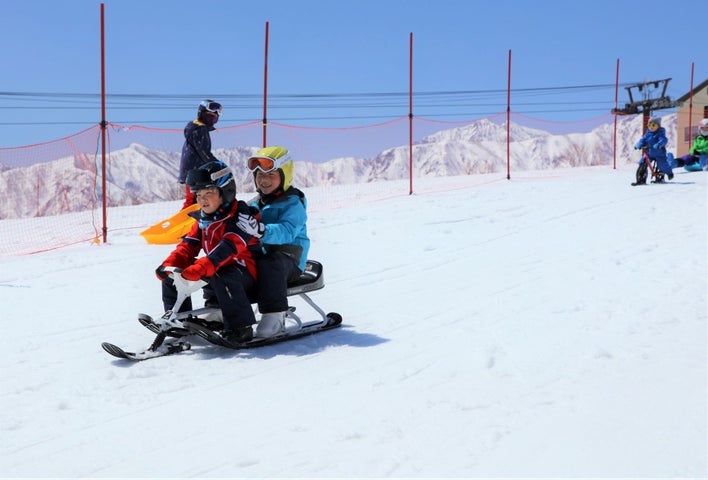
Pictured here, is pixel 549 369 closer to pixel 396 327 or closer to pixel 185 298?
pixel 396 327

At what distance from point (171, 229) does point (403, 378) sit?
6.00 metres

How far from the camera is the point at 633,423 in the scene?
2914mm

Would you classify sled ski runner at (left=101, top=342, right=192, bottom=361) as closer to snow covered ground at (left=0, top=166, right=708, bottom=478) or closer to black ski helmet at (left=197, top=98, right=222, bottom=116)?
snow covered ground at (left=0, top=166, right=708, bottom=478)

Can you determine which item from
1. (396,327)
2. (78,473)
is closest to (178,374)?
(78,473)

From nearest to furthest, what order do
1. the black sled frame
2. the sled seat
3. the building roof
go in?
the black sled frame → the sled seat → the building roof

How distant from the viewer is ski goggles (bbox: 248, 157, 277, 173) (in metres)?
4.60

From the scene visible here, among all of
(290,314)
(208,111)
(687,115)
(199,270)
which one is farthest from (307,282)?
(687,115)

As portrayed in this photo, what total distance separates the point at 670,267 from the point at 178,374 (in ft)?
15.7

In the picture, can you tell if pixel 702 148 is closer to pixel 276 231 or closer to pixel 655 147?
pixel 655 147

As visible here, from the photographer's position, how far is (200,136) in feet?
24.6

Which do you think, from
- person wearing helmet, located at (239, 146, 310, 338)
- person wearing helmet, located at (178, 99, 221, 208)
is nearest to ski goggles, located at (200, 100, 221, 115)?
person wearing helmet, located at (178, 99, 221, 208)

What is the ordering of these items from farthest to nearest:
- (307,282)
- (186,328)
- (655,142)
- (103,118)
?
(655,142)
(103,118)
(307,282)
(186,328)

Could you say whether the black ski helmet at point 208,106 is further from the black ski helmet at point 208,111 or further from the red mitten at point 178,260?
the red mitten at point 178,260

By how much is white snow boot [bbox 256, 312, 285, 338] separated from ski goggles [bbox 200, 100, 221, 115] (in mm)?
3658
